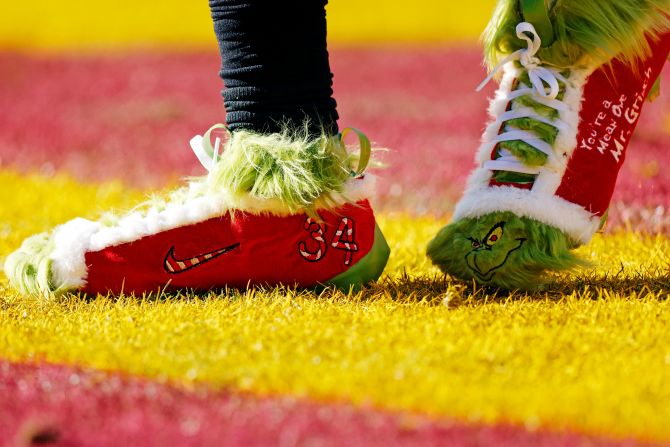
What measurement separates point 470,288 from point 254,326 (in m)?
0.53

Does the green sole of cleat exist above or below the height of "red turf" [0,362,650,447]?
above

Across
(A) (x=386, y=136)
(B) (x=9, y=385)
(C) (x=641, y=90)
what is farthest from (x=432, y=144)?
(B) (x=9, y=385)

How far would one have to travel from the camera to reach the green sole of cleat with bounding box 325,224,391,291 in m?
2.04

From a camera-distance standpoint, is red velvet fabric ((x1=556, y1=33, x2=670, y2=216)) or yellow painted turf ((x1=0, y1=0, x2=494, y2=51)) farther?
yellow painted turf ((x1=0, y1=0, x2=494, y2=51))

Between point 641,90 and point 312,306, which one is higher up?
point 641,90

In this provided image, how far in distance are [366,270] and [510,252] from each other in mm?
302

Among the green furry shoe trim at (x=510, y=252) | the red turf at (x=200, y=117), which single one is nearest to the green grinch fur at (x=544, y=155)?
the green furry shoe trim at (x=510, y=252)

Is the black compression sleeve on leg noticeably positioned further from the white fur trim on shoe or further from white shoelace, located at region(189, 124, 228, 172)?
the white fur trim on shoe

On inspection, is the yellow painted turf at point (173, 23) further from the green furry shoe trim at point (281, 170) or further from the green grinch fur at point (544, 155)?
the green furry shoe trim at point (281, 170)

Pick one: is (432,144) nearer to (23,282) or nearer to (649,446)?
(23,282)

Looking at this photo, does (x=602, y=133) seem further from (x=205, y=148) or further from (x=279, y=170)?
(x=205, y=148)

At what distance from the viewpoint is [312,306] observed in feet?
6.15

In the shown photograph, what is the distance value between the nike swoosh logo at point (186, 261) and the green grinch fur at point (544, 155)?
441 millimetres

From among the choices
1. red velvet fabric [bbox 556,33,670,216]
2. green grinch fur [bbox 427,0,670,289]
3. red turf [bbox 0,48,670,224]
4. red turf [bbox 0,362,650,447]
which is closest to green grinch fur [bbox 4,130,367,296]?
green grinch fur [bbox 427,0,670,289]
